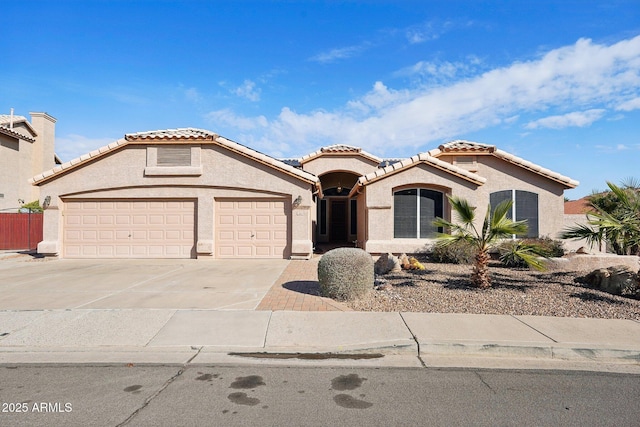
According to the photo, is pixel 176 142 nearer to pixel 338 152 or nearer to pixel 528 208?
pixel 338 152

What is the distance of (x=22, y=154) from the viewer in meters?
24.4

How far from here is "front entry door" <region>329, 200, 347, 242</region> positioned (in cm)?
2280

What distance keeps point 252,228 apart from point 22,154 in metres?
19.9

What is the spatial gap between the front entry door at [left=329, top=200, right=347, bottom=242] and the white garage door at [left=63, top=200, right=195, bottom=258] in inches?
390

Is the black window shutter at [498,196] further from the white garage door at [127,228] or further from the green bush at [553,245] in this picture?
the white garage door at [127,228]

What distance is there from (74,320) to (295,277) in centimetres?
538

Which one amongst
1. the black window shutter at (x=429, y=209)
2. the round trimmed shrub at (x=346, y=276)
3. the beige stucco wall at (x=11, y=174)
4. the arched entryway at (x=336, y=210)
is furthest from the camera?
the beige stucco wall at (x=11, y=174)

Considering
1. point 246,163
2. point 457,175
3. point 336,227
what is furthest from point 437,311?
point 336,227

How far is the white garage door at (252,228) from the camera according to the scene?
47.9ft

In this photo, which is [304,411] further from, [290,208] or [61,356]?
[290,208]

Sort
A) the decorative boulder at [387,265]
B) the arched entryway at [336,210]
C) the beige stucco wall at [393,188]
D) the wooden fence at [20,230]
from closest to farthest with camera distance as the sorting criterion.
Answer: the decorative boulder at [387,265] → the beige stucco wall at [393,188] → the wooden fence at [20,230] → the arched entryway at [336,210]

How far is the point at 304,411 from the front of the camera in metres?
3.72

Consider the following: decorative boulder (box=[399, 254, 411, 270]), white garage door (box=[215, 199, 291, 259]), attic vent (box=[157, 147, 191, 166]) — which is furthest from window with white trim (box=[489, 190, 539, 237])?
attic vent (box=[157, 147, 191, 166])

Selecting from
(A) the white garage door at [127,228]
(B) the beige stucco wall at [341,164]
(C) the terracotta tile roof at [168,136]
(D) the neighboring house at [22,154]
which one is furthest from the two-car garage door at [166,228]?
(D) the neighboring house at [22,154]
